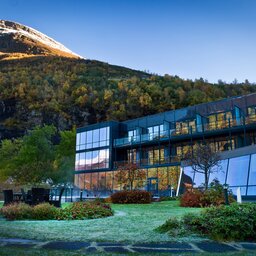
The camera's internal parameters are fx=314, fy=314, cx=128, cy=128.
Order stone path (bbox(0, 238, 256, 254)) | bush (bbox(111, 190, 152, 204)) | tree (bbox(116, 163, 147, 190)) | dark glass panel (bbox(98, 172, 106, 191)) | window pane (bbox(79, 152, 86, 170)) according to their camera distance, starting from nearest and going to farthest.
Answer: stone path (bbox(0, 238, 256, 254)), bush (bbox(111, 190, 152, 204)), tree (bbox(116, 163, 147, 190)), dark glass panel (bbox(98, 172, 106, 191)), window pane (bbox(79, 152, 86, 170))

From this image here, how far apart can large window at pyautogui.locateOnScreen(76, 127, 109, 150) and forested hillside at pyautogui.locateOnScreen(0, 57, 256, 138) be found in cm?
2832

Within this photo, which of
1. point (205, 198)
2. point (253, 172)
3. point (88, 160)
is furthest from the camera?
point (88, 160)

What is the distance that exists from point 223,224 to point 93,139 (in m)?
37.1

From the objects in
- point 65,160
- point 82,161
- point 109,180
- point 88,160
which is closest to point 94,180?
point 109,180

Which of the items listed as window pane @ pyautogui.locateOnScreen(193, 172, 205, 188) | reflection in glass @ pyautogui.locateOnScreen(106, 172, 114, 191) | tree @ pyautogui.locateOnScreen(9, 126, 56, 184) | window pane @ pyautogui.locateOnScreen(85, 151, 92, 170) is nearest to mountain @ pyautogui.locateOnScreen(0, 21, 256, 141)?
tree @ pyautogui.locateOnScreen(9, 126, 56, 184)

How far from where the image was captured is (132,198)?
824 inches

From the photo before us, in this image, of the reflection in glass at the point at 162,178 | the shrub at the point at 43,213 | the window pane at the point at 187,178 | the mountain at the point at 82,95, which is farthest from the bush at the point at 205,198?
the mountain at the point at 82,95

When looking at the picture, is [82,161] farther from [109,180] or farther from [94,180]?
[109,180]

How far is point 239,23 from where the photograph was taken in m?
13.9

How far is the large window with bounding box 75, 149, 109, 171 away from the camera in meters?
41.3

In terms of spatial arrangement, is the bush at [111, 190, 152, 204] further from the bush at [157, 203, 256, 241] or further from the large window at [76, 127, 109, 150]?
the large window at [76, 127, 109, 150]

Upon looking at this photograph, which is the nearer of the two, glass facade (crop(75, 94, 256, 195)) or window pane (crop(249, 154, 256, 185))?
window pane (crop(249, 154, 256, 185))

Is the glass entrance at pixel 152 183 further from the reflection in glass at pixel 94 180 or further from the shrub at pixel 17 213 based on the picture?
the shrub at pixel 17 213

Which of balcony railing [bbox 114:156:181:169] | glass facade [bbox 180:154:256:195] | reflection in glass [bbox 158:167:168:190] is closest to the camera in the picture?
glass facade [bbox 180:154:256:195]
